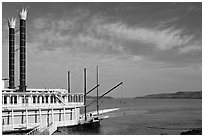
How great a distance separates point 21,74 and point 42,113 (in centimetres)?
650

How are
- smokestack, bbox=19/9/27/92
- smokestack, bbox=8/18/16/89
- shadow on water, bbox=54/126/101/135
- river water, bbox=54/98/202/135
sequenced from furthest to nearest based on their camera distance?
smokestack, bbox=8/18/16/89
smokestack, bbox=19/9/27/92
river water, bbox=54/98/202/135
shadow on water, bbox=54/126/101/135

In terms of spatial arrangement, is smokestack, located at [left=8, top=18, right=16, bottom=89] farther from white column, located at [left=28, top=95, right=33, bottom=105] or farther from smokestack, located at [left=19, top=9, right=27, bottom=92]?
white column, located at [left=28, top=95, right=33, bottom=105]

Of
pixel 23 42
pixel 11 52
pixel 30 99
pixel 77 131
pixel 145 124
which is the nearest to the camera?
pixel 30 99

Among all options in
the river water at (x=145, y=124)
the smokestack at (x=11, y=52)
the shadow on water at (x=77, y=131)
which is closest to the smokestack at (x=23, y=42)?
the smokestack at (x=11, y=52)

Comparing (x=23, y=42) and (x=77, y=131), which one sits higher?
(x=23, y=42)

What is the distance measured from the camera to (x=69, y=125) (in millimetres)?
31750

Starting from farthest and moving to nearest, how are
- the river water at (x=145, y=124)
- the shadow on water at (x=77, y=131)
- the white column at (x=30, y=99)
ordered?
the river water at (x=145, y=124) < the white column at (x=30, y=99) < the shadow on water at (x=77, y=131)

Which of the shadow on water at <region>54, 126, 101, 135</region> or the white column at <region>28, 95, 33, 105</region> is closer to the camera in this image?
the shadow on water at <region>54, 126, 101, 135</region>

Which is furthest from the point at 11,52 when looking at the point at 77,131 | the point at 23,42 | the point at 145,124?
the point at 145,124

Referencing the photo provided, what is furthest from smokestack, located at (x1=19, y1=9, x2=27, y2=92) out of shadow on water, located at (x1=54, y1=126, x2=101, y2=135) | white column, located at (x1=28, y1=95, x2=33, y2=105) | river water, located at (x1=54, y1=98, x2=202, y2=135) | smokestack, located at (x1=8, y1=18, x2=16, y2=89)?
river water, located at (x1=54, y1=98, x2=202, y2=135)

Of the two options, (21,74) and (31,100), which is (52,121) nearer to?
(31,100)

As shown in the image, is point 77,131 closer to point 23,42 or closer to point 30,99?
point 30,99

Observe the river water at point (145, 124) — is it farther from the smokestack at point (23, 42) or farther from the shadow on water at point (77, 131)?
the smokestack at point (23, 42)

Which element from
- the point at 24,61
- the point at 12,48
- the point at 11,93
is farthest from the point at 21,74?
the point at 11,93
